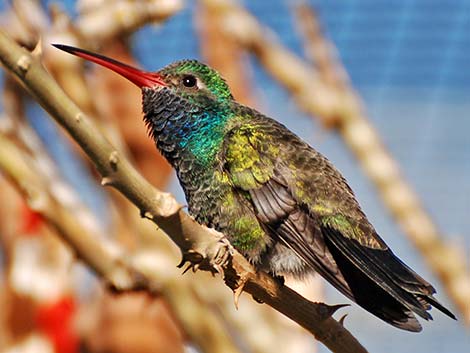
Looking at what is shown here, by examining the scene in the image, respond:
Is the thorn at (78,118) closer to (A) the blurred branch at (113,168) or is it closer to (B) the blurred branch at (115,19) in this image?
(A) the blurred branch at (113,168)

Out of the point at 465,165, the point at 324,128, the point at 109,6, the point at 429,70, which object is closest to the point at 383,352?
the point at 465,165

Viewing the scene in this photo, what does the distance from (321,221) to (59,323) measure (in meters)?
1.63

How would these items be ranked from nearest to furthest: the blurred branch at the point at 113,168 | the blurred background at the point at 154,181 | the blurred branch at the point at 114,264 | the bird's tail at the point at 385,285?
the blurred branch at the point at 113,168 < the bird's tail at the point at 385,285 < the blurred branch at the point at 114,264 < the blurred background at the point at 154,181

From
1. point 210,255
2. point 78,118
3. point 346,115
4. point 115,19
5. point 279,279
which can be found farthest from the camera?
point 346,115

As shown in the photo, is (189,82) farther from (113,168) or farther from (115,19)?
(113,168)

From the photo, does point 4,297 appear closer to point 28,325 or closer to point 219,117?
point 28,325

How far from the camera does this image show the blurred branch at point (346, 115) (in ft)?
15.0

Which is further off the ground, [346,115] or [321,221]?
[346,115]

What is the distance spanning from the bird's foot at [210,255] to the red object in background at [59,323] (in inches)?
74.7

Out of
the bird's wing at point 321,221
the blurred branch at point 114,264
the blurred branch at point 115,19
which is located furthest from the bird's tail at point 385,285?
the blurred branch at point 115,19

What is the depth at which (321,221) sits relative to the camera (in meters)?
2.61

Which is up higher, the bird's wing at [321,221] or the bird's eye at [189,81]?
the bird's eye at [189,81]

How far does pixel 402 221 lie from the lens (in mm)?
4785

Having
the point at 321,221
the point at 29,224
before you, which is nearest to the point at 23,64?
the point at 321,221
